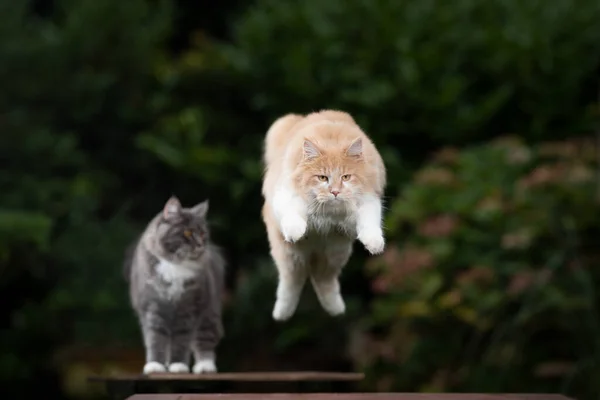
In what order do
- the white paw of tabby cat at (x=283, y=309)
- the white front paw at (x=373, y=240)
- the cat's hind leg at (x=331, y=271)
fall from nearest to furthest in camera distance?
the white front paw at (x=373, y=240), the cat's hind leg at (x=331, y=271), the white paw of tabby cat at (x=283, y=309)

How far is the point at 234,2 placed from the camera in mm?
10977

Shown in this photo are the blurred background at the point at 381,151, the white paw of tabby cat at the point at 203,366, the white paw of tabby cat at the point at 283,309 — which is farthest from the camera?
the blurred background at the point at 381,151

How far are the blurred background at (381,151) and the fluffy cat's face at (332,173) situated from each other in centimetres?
452

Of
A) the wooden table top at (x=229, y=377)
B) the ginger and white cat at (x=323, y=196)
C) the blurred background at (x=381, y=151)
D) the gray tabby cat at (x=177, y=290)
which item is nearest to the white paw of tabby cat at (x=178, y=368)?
the gray tabby cat at (x=177, y=290)

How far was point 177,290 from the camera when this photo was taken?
3988 mm

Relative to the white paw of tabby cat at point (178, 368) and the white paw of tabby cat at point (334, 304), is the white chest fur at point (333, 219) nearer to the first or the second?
the white paw of tabby cat at point (334, 304)

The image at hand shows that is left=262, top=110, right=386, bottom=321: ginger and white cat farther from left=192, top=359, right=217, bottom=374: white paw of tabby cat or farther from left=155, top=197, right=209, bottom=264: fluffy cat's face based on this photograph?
left=192, top=359, right=217, bottom=374: white paw of tabby cat

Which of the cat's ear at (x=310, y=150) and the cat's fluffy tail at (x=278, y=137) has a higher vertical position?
the cat's fluffy tail at (x=278, y=137)

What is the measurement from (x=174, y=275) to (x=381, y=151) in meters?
4.60

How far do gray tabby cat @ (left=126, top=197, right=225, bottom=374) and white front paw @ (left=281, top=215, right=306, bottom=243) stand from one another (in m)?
1.14

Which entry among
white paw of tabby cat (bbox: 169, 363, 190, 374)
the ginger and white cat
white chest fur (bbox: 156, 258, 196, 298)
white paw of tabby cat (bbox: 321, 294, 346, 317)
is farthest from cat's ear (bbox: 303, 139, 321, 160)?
white paw of tabby cat (bbox: 169, 363, 190, 374)

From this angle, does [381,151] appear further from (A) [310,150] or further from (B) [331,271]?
(A) [310,150]

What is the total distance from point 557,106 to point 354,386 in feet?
10.6

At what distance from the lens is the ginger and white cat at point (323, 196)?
2.87m
